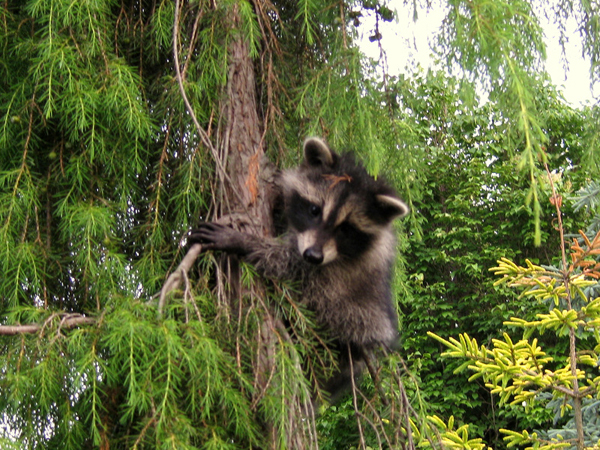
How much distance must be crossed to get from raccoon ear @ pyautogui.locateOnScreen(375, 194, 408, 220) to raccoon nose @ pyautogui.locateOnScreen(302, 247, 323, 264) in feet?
1.32

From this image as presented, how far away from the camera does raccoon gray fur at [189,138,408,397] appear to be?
2.58m

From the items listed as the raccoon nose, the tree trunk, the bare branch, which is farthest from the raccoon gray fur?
the bare branch

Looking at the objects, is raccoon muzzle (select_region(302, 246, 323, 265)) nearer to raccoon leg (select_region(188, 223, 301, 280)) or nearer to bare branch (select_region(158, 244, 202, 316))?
raccoon leg (select_region(188, 223, 301, 280))

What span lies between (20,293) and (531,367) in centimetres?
222

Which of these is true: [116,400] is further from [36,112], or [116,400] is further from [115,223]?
[36,112]

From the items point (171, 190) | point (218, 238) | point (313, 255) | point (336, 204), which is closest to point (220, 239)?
point (218, 238)

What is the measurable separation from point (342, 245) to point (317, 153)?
15.5 inches

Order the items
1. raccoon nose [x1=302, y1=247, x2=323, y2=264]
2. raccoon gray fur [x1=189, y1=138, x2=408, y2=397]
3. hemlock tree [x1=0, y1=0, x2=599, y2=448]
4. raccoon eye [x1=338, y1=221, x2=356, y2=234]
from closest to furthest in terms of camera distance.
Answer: hemlock tree [x1=0, y1=0, x2=599, y2=448]
raccoon nose [x1=302, y1=247, x2=323, y2=264]
raccoon gray fur [x1=189, y1=138, x2=408, y2=397]
raccoon eye [x1=338, y1=221, x2=356, y2=234]

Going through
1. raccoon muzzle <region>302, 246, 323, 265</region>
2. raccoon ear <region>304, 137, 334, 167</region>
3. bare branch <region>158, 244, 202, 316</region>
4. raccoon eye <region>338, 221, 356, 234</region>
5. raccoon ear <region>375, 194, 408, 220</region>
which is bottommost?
bare branch <region>158, 244, 202, 316</region>

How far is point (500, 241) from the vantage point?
395 inches

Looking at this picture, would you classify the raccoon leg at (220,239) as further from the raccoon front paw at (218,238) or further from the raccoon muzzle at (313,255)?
the raccoon muzzle at (313,255)

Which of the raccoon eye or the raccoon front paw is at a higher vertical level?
the raccoon eye

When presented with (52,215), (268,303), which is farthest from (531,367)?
(52,215)

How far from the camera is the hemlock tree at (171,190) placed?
1658mm
